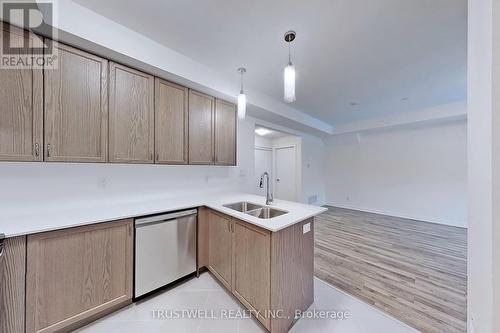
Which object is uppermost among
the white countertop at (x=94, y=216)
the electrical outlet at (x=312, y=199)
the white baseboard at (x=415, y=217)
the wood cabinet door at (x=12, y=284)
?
the white countertop at (x=94, y=216)

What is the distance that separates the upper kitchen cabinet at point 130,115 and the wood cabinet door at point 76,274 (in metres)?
0.69

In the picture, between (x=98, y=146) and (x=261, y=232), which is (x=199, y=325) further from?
(x=98, y=146)

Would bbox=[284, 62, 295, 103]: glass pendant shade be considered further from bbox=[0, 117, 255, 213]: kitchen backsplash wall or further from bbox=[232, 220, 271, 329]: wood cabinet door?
bbox=[0, 117, 255, 213]: kitchen backsplash wall

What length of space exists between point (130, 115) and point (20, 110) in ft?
2.33

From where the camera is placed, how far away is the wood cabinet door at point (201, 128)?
93.0 inches

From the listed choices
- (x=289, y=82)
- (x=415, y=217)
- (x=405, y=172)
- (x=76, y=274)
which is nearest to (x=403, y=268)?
(x=289, y=82)

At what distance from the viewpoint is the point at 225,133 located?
108 inches

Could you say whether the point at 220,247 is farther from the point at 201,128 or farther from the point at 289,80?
the point at 289,80

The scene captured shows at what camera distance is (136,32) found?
5.82 feet

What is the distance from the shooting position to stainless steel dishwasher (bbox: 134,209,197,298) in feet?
5.64

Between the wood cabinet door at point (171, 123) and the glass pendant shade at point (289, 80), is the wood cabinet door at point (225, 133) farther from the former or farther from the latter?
the glass pendant shade at point (289, 80)

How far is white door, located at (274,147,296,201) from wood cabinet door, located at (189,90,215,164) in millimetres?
3616

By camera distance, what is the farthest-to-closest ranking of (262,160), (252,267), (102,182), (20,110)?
(262,160)
(102,182)
(252,267)
(20,110)

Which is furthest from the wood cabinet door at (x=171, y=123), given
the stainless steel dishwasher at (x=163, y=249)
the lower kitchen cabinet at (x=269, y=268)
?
the lower kitchen cabinet at (x=269, y=268)
